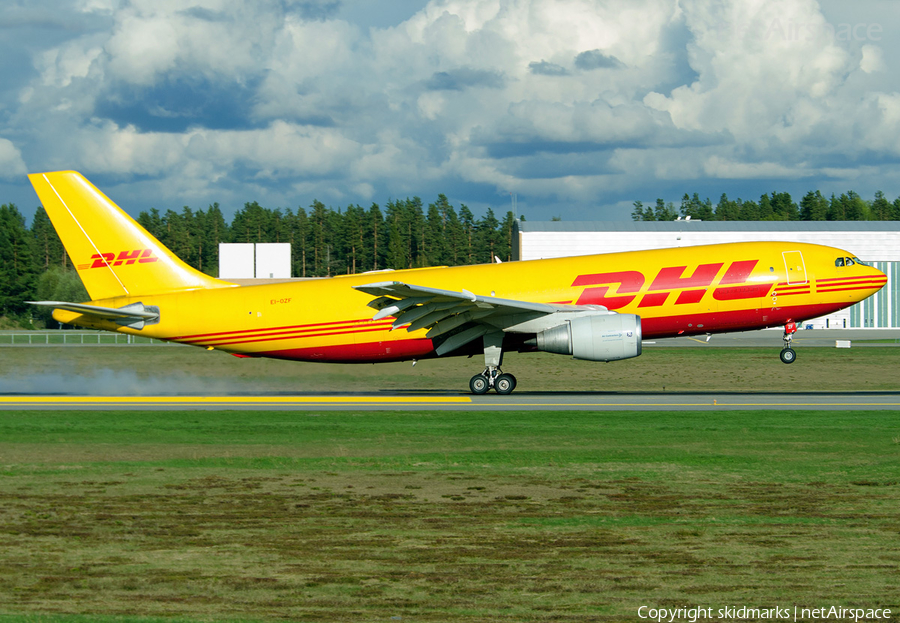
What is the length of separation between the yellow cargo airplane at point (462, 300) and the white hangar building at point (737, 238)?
2149 inches

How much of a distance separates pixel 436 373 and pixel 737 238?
2195 inches

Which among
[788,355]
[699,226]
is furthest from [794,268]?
[699,226]

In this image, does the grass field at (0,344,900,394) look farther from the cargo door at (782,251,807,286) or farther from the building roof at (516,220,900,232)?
the building roof at (516,220,900,232)

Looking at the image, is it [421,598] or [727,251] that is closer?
[421,598]

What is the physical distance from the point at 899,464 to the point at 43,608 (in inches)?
594

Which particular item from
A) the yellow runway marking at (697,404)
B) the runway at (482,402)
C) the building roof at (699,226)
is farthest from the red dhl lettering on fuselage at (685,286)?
the building roof at (699,226)

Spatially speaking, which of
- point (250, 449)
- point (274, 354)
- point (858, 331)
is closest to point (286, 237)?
point (858, 331)

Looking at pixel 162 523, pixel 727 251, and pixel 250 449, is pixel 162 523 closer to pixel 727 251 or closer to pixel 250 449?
pixel 250 449

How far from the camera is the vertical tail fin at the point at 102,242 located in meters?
31.2

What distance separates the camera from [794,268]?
3023cm

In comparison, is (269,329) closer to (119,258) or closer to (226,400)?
(226,400)

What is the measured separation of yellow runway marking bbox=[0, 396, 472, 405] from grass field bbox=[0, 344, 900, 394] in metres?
2.86

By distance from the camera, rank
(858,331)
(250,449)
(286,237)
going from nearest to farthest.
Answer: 1. (250,449)
2. (858,331)
3. (286,237)

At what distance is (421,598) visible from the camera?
8938mm
